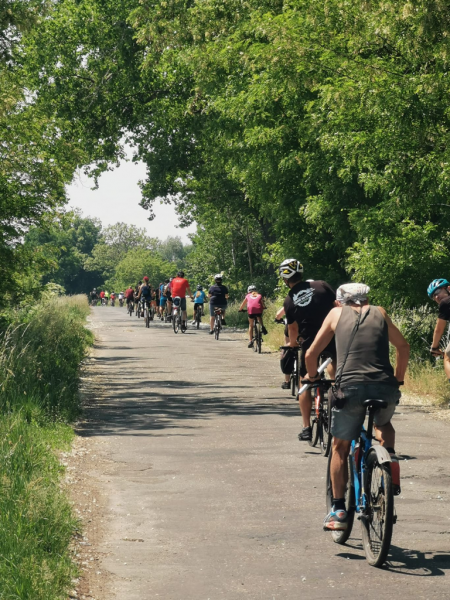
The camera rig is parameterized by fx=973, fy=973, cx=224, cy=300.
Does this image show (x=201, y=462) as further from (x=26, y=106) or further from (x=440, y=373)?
(x=26, y=106)

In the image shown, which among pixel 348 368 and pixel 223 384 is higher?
pixel 348 368

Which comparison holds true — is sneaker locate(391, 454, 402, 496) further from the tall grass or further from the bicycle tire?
the bicycle tire

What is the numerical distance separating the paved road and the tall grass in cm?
37

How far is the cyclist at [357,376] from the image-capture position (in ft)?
20.5

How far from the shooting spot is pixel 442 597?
543cm

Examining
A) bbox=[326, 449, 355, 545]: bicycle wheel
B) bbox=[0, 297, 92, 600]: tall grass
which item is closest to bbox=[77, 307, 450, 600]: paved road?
bbox=[326, 449, 355, 545]: bicycle wheel

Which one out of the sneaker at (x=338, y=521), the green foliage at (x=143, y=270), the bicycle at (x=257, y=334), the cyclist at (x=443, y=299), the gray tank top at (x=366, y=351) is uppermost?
the green foliage at (x=143, y=270)

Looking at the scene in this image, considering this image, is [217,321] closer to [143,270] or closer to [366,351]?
[366,351]

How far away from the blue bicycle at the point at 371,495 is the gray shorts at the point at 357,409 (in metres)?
0.06

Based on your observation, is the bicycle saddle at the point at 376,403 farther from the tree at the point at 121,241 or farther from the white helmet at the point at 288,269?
the tree at the point at 121,241

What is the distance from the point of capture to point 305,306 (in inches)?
407

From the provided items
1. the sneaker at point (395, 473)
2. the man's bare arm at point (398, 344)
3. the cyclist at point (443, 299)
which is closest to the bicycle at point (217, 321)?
the cyclist at point (443, 299)

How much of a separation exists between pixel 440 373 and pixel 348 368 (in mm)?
10108

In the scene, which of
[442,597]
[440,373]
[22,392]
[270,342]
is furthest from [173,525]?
[270,342]
